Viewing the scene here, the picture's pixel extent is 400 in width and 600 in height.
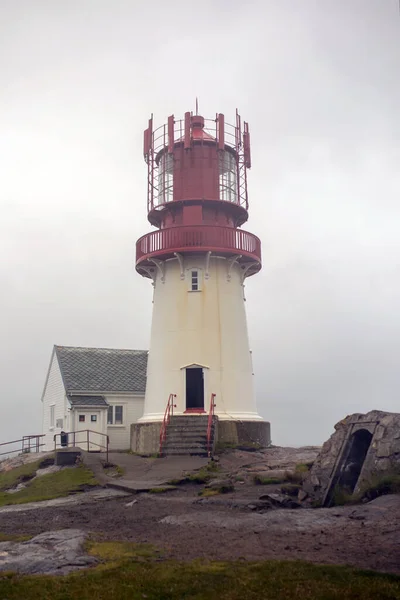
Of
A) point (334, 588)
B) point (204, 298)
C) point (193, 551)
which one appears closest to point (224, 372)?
point (204, 298)

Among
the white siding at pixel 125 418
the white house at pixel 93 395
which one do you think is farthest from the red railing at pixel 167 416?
the white siding at pixel 125 418

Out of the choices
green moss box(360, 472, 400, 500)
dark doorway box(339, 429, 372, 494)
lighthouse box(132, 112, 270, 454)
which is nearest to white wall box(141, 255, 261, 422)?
lighthouse box(132, 112, 270, 454)

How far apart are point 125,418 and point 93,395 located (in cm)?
222

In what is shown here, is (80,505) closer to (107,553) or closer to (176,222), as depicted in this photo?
(107,553)

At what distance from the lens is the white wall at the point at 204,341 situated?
2833cm

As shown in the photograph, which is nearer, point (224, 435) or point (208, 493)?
point (208, 493)

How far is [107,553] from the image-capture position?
1102 centimetres

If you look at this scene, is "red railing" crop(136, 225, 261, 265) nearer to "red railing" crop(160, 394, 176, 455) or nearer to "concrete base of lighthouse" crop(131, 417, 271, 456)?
"red railing" crop(160, 394, 176, 455)

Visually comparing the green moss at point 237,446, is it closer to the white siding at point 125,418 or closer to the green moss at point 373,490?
the white siding at point 125,418

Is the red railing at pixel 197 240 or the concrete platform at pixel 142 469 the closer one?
the concrete platform at pixel 142 469

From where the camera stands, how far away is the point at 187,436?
26062mm

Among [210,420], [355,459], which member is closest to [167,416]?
[210,420]

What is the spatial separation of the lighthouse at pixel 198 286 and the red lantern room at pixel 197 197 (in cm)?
5

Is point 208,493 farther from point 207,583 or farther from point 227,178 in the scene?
point 227,178
